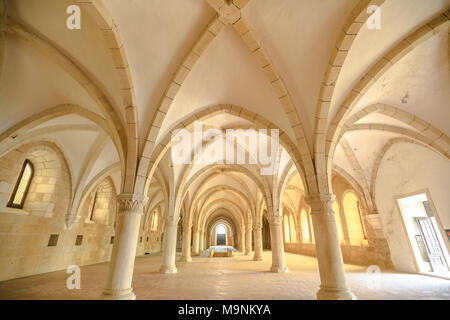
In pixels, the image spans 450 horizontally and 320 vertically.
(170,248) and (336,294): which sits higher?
(170,248)

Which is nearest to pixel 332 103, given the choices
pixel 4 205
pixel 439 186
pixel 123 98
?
pixel 123 98

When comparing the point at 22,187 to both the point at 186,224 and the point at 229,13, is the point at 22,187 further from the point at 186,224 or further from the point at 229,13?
the point at 229,13

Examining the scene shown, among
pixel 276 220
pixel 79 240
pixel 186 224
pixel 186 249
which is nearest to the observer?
pixel 276 220

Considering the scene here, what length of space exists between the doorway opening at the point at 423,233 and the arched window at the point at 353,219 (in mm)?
2528

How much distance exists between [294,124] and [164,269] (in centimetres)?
693

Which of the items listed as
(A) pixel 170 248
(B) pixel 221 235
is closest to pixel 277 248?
Answer: (A) pixel 170 248

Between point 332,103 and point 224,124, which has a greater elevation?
point 224,124

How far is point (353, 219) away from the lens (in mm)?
10508

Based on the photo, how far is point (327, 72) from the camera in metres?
4.08

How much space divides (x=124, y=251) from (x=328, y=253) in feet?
13.4

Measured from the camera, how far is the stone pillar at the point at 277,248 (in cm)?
762

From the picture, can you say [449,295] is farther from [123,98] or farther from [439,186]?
[123,98]

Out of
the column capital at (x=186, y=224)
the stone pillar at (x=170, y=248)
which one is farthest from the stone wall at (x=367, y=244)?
the column capital at (x=186, y=224)
